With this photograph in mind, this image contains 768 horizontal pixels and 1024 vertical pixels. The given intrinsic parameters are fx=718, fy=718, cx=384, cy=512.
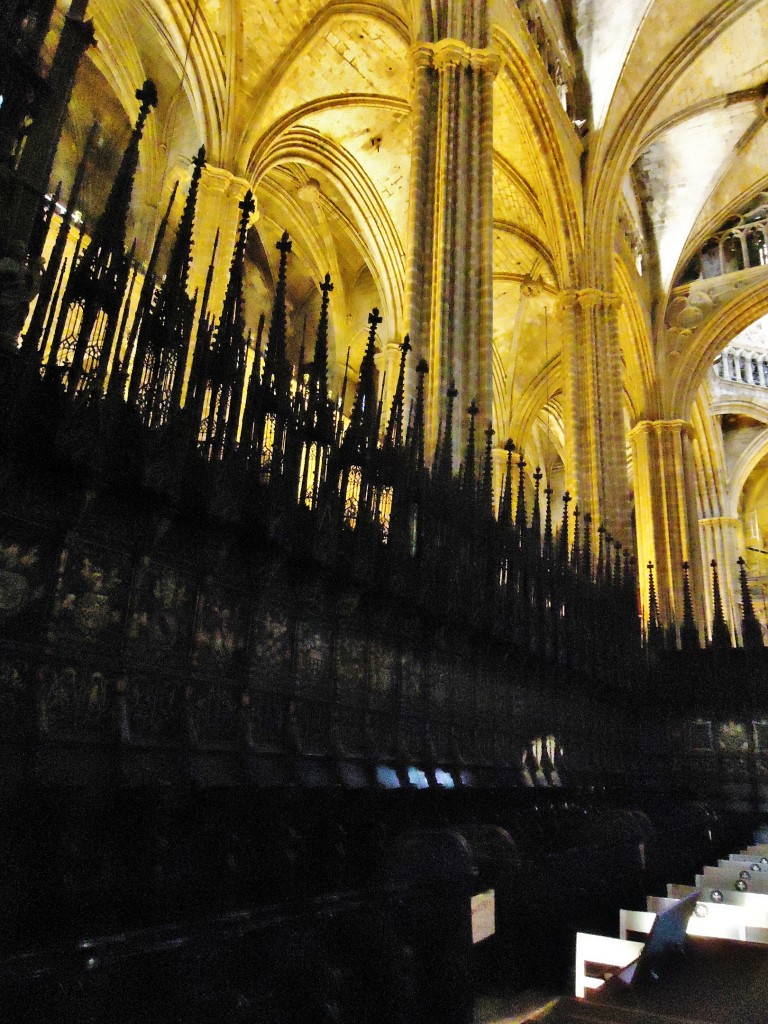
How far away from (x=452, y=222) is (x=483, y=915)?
792 centimetres

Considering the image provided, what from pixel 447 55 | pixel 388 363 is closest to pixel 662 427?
pixel 388 363

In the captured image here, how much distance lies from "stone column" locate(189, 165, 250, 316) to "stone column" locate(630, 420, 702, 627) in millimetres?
10537

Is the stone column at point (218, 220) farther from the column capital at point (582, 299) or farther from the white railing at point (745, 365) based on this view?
the white railing at point (745, 365)

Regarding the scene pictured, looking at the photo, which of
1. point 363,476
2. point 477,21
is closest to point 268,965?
point 363,476

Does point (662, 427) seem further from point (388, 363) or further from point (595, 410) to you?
point (388, 363)

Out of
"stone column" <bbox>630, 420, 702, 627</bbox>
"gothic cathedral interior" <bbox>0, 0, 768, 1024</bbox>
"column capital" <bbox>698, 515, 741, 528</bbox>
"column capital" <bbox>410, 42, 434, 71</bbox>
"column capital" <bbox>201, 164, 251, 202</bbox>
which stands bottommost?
"gothic cathedral interior" <bbox>0, 0, 768, 1024</bbox>

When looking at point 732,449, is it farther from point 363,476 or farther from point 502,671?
point 363,476

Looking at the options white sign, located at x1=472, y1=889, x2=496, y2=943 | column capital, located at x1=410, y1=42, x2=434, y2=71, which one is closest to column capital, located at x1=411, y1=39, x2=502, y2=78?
column capital, located at x1=410, y1=42, x2=434, y2=71

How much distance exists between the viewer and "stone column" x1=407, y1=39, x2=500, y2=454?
828cm

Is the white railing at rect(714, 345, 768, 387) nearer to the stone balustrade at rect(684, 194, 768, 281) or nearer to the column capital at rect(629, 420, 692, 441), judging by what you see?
the stone balustrade at rect(684, 194, 768, 281)

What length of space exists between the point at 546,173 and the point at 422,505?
450 inches

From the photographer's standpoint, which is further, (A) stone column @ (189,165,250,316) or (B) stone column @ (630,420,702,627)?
(B) stone column @ (630,420,702,627)

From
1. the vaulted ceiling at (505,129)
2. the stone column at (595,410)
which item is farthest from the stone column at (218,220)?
the stone column at (595,410)

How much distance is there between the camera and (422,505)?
209 inches
